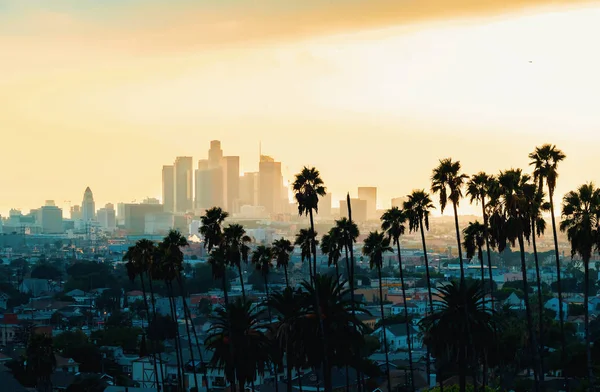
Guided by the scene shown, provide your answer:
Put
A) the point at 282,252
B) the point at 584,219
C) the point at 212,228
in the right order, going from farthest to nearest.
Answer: the point at 282,252 < the point at 212,228 < the point at 584,219

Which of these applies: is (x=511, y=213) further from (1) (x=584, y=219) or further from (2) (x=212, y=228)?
(2) (x=212, y=228)

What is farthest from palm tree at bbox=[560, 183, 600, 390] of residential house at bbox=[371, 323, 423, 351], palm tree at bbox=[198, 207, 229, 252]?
residential house at bbox=[371, 323, 423, 351]

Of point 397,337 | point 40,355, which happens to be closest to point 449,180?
point 40,355

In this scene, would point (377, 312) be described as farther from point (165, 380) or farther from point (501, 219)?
point (501, 219)

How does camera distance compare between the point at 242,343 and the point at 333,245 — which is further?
the point at 333,245

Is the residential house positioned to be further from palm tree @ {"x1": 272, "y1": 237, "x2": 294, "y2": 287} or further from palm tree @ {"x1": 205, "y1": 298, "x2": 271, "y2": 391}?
palm tree @ {"x1": 205, "y1": 298, "x2": 271, "y2": 391}

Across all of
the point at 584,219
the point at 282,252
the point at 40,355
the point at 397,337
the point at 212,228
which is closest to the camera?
the point at 584,219

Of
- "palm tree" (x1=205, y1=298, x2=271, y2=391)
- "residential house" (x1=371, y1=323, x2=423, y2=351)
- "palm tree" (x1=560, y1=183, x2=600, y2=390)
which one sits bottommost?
"residential house" (x1=371, y1=323, x2=423, y2=351)

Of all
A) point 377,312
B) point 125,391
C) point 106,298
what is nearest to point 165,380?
point 125,391

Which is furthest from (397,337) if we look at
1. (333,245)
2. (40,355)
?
(40,355)

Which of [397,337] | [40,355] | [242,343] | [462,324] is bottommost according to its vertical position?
[397,337]

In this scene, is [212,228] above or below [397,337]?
above
